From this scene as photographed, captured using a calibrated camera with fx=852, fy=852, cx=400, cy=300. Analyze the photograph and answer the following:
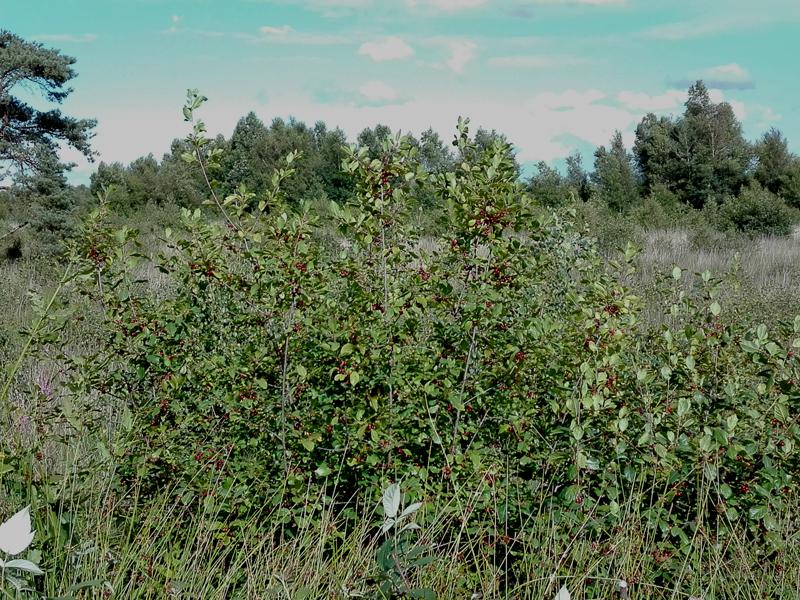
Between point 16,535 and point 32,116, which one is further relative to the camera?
point 32,116

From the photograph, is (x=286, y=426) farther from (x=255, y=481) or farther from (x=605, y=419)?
(x=605, y=419)

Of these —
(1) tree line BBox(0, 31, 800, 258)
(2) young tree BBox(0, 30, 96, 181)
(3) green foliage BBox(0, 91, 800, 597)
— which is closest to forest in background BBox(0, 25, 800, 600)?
(3) green foliage BBox(0, 91, 800, 597)

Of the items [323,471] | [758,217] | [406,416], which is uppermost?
[758,217]

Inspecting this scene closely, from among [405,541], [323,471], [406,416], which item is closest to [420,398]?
[406,416]

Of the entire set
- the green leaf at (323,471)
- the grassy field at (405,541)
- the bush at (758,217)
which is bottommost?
the grassy field at (405,541)

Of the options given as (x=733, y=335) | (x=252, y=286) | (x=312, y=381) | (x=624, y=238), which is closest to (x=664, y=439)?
(x=733, y=335)

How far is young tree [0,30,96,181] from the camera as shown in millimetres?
16156

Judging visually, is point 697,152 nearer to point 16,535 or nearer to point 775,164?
point 775,164

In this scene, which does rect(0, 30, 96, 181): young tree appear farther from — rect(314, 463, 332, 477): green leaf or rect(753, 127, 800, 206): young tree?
rect(753, 127, 800, 206): young tree

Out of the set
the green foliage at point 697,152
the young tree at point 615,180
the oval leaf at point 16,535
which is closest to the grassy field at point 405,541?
the oval leaf at point 16,535

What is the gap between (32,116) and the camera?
17.0 meters

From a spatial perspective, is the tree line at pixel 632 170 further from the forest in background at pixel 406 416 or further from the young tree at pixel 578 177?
the forest in background at pixel 406 416

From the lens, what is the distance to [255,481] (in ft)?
11.2

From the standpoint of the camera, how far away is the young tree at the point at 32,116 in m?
Answer: 16.2
